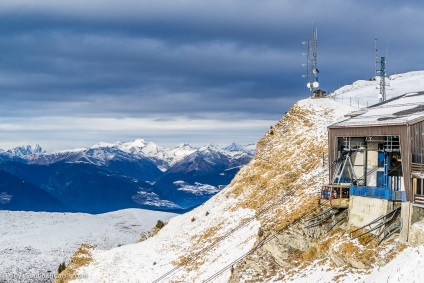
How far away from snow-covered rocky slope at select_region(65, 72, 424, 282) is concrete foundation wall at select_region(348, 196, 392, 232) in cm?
166

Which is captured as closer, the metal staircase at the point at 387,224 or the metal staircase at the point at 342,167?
the metal staircase at the point at 387,224

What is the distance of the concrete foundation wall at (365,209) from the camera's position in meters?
35.6

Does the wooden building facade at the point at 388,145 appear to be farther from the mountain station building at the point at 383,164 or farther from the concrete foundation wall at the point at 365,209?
the concrete foundation wall at the point at 365,209

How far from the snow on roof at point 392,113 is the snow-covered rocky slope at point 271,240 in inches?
359

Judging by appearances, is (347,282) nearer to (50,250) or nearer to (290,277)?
(290,277)

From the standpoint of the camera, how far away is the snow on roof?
35.7 meters

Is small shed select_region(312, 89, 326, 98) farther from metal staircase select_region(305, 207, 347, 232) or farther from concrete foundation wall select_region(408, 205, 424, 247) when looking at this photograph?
concrete foundation wall select_region(408, 205, 424, 247)

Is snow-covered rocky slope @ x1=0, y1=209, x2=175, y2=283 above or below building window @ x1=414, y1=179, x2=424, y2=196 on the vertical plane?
below

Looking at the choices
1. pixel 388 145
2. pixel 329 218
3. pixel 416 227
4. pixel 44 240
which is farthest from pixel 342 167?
pixel 44 240

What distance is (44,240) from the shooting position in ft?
472

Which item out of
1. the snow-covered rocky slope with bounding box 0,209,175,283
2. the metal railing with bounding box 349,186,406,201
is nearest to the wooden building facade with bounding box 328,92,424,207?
the metal railing with bounding box 349,186,406,201

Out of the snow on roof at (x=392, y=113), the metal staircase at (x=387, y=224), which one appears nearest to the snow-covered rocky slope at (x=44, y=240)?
the snow on roof at (x=392, y=113)

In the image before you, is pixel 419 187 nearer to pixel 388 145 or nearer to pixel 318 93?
pixel 388 145

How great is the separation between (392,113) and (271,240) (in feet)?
53.1
